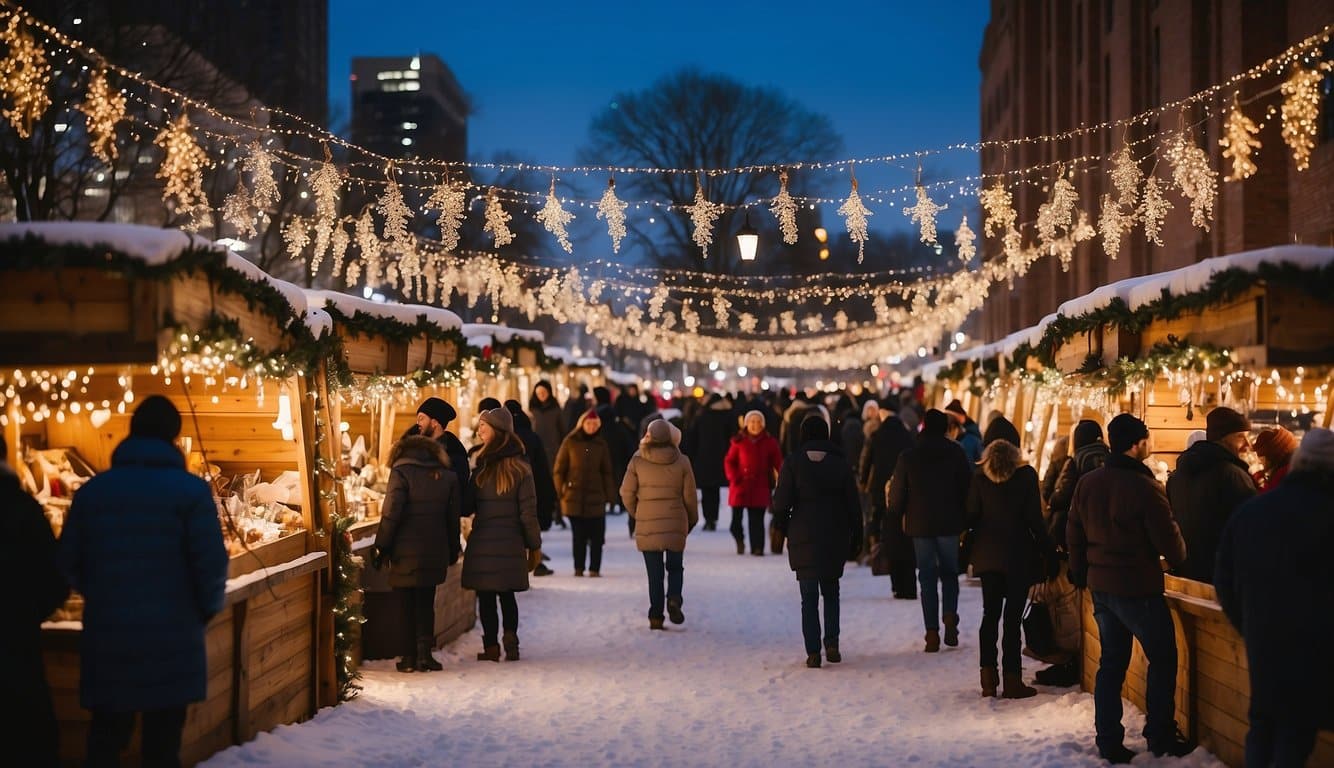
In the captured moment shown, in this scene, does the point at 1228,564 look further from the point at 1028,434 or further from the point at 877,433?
the point at 1028,434

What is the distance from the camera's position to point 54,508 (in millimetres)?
8961

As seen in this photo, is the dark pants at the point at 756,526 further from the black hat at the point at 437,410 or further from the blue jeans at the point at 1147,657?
the blue jeans at the point at 1147,657

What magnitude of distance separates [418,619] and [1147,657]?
5341mm

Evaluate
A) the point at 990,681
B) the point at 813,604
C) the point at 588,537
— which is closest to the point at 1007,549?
the point at 990,681

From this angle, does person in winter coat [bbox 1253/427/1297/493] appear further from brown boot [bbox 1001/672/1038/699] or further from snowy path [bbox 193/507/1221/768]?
brown boot [bbox 1001/672/1038/699]

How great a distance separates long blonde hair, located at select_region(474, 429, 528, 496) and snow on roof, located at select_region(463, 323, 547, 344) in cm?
898

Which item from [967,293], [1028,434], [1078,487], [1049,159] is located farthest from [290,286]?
[1049,159]

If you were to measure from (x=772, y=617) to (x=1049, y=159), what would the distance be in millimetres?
31841

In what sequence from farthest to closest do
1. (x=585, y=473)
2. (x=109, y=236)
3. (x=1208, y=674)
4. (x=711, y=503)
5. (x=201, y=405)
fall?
(x=711, y=503), (x=585, y=473), (x=201, y=405), (x=1208, y=674), (x=109, y=236)

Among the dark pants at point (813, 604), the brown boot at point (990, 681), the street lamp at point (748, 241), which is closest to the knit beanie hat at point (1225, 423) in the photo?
the brown boot at point (990, 681)

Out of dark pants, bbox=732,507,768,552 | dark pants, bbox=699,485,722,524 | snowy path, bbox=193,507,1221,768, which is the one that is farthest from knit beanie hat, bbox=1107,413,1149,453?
dark pants, bbox=699,485,722,524

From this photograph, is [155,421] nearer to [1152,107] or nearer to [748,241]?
[748,241]

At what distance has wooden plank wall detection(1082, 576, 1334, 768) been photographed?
7.55 metres

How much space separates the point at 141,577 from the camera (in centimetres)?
631
